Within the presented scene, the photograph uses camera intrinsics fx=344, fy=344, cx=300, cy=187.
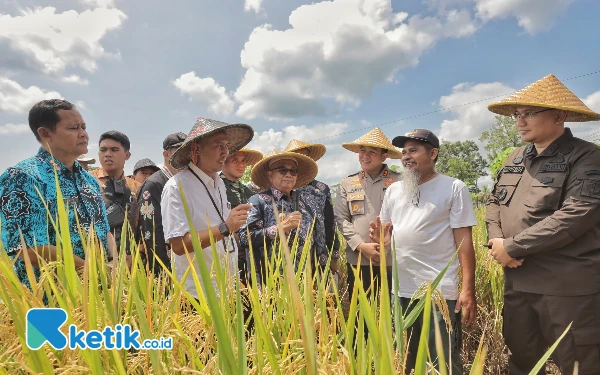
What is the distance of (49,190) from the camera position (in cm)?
158

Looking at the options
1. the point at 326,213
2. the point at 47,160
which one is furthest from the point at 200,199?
the point at 326,213

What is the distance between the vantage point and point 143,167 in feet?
15.1

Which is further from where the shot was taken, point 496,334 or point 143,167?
point 143,167

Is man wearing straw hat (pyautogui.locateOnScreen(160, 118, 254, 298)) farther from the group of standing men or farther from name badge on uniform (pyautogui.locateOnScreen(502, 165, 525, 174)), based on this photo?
name badge on uniform (pyautogui.locateOnScreen(502, 165, 525, 174))

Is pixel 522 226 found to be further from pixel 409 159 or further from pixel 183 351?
pixel 183 351

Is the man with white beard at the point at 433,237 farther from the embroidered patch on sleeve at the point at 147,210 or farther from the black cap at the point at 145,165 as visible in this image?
the black cap at the point at 145,165

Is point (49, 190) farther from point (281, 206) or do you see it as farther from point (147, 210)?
point (281, 206)

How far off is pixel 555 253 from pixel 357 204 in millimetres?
1593

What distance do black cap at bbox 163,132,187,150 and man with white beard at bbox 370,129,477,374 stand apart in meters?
2.17

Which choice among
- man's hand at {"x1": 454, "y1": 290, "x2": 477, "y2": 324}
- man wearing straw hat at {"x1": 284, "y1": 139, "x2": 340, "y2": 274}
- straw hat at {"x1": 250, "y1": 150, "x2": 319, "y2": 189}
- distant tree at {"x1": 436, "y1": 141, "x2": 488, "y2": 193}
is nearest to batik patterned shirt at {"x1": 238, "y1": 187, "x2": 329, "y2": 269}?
man wearing straw hat at {"x1": 284, "y1": 139, "x2": 340, "y2": 274}

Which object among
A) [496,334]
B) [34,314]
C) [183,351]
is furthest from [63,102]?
[496,334]

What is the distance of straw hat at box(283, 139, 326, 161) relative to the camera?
381cm

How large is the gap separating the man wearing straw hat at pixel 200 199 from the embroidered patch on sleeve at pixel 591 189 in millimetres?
1822

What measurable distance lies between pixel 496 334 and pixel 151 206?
287cm
